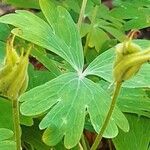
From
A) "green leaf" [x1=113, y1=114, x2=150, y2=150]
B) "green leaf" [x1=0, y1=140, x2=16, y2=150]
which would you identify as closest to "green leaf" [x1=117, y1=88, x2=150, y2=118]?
"green leaf" [x1=113, y1=114, x2=150, y2=150]

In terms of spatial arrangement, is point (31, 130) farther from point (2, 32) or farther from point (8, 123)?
point (2, 32)

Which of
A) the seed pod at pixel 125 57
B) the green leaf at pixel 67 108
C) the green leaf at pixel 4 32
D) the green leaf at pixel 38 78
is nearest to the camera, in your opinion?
the seed pod at pixel 125 57

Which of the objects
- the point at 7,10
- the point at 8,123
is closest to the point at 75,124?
the point at 8,123

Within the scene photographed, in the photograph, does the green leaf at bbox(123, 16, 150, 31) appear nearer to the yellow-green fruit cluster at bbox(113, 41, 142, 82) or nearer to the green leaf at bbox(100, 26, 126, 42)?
the green leaf at bbox(100, 26, 126, 42)

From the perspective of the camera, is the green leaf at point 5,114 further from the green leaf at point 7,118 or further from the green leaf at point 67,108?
the green leaf at point 67,108

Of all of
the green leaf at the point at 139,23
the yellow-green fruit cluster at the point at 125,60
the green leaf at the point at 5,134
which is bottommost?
the green leaf at the point at 5,134

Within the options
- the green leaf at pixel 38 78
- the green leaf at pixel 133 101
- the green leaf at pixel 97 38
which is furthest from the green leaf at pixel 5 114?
the green leaf at pixel 97 38

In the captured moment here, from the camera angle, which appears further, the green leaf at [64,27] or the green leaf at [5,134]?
the green leaf at [64,27]
